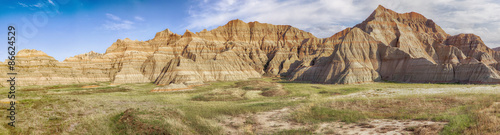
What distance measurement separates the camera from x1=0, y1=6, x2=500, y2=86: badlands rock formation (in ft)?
192

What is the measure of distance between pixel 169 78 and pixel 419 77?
70126 mm

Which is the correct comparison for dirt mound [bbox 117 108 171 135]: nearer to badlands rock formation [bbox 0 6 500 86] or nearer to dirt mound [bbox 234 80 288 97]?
dirt mound [bbox 234 80 288 97]

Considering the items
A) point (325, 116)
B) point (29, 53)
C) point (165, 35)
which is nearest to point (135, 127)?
point (325, 116)

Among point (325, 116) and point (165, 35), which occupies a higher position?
point (165, 35)

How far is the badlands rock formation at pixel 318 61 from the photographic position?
58.5 meters

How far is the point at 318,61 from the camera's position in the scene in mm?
82375

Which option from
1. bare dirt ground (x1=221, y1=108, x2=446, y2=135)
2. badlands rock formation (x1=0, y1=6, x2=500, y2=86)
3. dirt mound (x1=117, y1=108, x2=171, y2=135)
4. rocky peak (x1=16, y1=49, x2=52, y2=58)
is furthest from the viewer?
rocky peak (x1=16, y1=49, x2=52, y2=58)

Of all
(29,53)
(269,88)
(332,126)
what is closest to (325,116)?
(332,126)

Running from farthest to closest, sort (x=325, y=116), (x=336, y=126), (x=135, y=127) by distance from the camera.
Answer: (x=325, y=116)
(x=336, y=126)
(x=135, y=127)

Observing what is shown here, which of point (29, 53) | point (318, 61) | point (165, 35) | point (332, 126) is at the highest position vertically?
point (165, 35)

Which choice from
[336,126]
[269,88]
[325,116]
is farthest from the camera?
[269,88]

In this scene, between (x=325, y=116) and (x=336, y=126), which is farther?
(x=325, y=116)

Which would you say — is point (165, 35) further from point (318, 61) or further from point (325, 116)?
point (325, 116)

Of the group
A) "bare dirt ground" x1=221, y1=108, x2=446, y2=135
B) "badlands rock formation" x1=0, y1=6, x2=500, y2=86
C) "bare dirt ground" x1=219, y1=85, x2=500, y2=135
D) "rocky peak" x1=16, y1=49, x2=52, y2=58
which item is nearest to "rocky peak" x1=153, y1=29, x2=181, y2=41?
"badlands rock formation" x1=0, y1=6, x2=500, y2=86
